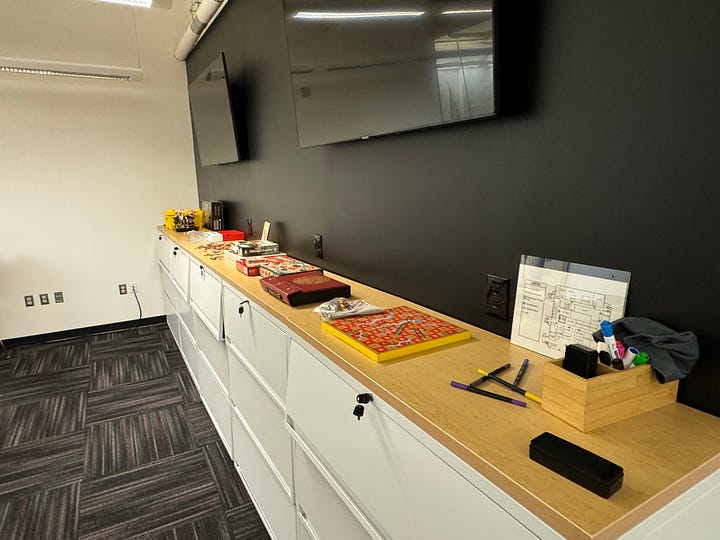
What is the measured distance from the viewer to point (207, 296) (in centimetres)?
231

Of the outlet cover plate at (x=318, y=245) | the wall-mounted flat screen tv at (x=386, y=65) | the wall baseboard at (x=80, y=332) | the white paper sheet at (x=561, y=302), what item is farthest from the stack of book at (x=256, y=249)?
the wall baseboard at (x=80, y=332)

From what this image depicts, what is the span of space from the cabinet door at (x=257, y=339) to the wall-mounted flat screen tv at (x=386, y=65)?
0.76m

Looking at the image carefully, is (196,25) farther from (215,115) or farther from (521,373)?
(521,373)

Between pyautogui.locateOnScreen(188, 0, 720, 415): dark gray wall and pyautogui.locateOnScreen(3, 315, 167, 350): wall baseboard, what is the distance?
370 cm

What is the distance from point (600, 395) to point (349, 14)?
1.42 m

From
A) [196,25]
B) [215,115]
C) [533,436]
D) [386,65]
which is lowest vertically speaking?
[533,436]

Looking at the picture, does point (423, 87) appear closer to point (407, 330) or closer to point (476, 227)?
point (476, 227)

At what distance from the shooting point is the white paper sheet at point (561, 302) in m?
0.94

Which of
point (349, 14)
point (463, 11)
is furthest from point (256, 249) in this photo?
point (463, 11)

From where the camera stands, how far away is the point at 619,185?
913 mm

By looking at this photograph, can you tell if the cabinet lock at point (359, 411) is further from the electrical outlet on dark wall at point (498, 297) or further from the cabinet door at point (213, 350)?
the cabinet door at point (213, 350)

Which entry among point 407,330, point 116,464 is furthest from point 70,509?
point 407,330

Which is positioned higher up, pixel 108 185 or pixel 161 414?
pixel 108 185

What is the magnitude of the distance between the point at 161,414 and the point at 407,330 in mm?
2244
